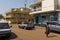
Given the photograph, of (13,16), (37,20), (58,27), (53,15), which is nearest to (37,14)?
(37,20)

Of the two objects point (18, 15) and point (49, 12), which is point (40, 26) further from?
point (18, 15)

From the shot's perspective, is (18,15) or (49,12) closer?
(49,12)

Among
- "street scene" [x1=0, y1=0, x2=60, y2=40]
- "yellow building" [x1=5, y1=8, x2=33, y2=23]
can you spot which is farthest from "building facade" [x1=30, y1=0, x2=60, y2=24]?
"yellow building" [x1=5, y1=8, x2=33, y2=23]

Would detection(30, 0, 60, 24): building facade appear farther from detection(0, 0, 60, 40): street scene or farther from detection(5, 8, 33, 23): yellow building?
detection(5, 8, 33, 23): yellow building

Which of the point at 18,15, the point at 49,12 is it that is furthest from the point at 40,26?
the point at 18,15

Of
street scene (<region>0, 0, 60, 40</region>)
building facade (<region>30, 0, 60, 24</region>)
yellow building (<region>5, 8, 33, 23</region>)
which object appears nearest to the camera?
street scene (<region>0, 0, 60, 40</region>)

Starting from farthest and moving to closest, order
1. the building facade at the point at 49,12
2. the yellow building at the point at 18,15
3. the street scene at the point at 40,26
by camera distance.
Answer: the yellow building at the point at 18,15
the building facade at the point at 49,12
the street scene at the point at 40,26

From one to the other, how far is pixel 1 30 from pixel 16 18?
5428 centimetres

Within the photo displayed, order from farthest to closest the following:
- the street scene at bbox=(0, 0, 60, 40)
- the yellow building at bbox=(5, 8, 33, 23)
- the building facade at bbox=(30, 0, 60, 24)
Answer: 1. the yellow building at bbox=(5, 8, 33, 23)
2. the building facade at bbox=(30, 0, 60, 24)
3. the street scene at bbox=(0, 0, 60, 40)

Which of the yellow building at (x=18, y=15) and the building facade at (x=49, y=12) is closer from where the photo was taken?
the building facade at (x=49, y=12)

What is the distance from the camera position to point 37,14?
1729 inches

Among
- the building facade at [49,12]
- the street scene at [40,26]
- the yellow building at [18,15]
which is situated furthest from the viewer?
the yellow building at [18,15]

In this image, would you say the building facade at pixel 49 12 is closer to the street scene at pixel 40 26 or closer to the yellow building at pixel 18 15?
the street scene at pixel 40 26

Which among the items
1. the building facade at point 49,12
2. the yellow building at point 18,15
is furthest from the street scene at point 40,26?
the yellow building at point 18,15
